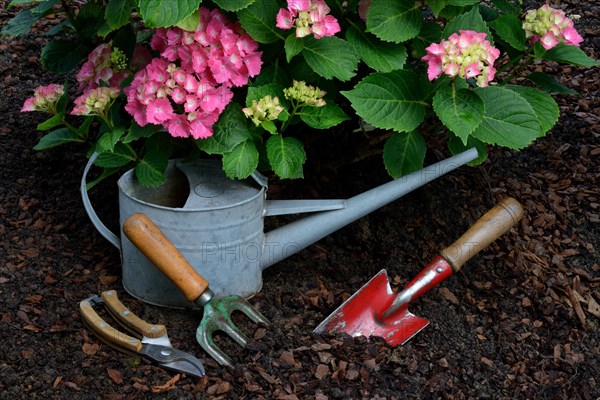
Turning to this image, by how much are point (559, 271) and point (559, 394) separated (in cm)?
49

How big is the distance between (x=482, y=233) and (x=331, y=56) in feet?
2.10

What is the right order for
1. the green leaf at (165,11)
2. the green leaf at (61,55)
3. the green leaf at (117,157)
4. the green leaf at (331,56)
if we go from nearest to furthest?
the green leaf at (165,11) → the green leaf at (331,56) → the green leaf at (117,157) → the green leaf at (61,55)

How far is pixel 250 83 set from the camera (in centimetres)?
219

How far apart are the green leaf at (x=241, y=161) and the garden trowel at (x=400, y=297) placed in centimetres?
45

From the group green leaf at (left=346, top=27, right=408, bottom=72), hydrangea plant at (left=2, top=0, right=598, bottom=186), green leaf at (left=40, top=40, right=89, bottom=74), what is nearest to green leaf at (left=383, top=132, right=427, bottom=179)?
hydrangea plant at (left=2, top=0, right=598, bottom=186)

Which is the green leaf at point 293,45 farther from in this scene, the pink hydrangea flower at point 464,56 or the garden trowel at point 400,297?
the garden trowel at point 400,297

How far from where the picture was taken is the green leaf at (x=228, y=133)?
2.12 metres

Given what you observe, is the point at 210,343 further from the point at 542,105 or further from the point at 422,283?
the point at 542,105

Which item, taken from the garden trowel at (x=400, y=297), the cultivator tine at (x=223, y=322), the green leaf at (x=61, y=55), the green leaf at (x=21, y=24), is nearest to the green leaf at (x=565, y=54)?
the garden trowel at (x=400, y=297)

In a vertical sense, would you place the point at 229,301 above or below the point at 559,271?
above

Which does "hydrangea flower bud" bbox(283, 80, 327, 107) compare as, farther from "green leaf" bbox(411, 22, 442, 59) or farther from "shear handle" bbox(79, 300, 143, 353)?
"shear handle" bbox(79, 300, 143, 353)

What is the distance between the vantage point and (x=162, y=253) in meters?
2.06

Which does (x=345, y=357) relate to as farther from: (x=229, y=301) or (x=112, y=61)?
(x=112, y=61)

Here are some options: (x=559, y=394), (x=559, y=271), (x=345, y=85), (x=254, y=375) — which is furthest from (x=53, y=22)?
(x=559, y=394)
